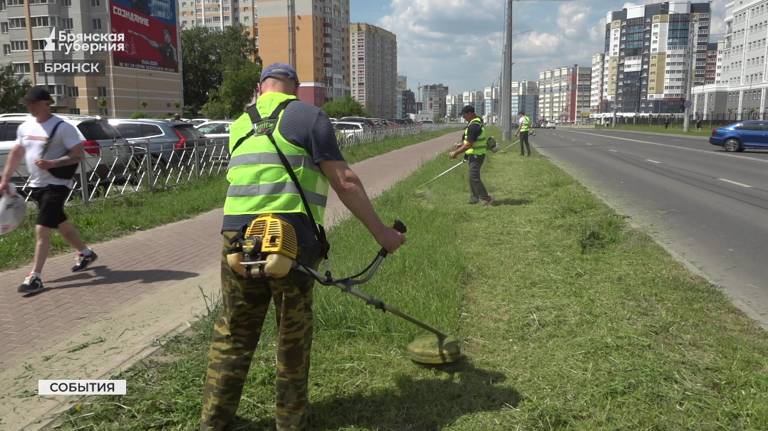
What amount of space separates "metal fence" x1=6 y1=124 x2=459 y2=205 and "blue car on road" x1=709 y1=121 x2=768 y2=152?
21.2 m

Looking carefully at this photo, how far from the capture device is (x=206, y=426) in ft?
9.25

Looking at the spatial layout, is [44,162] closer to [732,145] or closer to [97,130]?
[97,130]

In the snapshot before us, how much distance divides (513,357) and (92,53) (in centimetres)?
7755

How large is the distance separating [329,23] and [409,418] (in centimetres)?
10940

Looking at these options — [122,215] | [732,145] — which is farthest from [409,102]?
[122,215]

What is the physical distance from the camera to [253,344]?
2.81 metres

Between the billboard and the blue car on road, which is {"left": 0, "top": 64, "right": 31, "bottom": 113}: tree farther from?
the blue car on road

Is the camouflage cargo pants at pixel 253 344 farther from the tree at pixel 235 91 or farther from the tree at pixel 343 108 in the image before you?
the tree at pixel 343 108

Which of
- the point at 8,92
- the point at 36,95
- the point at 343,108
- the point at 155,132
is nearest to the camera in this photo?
the point at 36,95

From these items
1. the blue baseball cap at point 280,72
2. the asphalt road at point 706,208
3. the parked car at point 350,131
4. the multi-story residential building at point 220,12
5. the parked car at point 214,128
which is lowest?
the asphalt road at point 706,208

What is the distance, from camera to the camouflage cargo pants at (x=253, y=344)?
8.80 feet

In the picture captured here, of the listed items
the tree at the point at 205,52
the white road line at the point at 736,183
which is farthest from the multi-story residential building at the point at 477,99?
the white road line at the point at 736,183

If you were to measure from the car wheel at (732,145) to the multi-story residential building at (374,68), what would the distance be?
9624 centimetres

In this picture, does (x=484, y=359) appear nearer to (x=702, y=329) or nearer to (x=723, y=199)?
(x=702, y=329)
